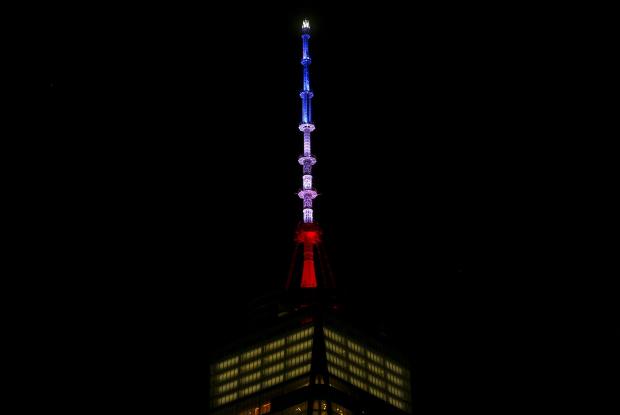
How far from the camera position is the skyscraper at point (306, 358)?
4555 inches

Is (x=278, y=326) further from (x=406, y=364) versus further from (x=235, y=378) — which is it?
(x=406, y=364)

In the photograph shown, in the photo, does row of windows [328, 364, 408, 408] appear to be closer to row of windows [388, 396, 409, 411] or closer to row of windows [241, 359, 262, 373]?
row of windows [388, 396, 409, 411]

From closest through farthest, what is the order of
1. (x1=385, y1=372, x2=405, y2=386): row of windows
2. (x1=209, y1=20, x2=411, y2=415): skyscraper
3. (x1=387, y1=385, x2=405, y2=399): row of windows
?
(x1=209, y1=20, x2=411, y2=415): skyscraper
(x1=387, y1=385, x2=405, y2=399): row of windows
(x1=385, y1=372, x2=405, y2=386): row of windows

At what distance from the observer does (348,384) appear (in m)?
119

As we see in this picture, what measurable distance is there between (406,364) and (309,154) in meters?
29.2

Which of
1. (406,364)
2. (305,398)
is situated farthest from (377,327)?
(305,398)

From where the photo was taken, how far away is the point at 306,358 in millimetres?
117250

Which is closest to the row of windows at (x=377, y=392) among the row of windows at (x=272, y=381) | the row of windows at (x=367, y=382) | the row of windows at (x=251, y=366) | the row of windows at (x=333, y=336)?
the row of windows at (x=367, y=382)

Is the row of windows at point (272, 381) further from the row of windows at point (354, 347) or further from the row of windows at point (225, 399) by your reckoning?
the row of windows at point (354, 347)

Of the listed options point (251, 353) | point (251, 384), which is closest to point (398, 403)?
point (251, 384)

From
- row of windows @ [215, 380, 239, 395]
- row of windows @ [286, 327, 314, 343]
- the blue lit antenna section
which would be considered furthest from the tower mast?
row of windows @ [215, 380, 239, 395]

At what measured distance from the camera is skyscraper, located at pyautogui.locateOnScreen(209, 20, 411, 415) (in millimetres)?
115688

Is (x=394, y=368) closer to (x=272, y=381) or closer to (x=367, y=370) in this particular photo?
(x=367, y=370)

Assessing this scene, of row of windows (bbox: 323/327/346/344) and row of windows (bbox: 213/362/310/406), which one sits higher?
row of windows (bbox: 323/327/346/344)
